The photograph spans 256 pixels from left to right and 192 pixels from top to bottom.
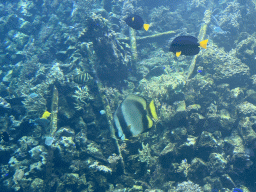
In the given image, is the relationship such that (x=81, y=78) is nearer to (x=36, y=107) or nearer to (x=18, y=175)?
(x=36, y=107)

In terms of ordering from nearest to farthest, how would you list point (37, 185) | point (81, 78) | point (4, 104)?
point (37, 185) → point (81, 78) → point (4, 104)

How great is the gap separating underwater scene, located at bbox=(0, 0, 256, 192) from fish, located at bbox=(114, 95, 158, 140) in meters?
0.01

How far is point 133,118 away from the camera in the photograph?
191 cm

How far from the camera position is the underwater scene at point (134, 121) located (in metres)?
3.90

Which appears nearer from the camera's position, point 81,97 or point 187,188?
point 187,188

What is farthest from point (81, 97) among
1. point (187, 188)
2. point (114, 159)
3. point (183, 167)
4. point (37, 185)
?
point (187, 188)

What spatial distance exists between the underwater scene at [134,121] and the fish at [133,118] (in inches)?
0.5

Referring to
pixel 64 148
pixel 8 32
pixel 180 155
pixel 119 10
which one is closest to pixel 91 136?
pixel 64 148

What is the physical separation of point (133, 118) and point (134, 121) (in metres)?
0.04

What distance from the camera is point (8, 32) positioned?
1178 centimetres

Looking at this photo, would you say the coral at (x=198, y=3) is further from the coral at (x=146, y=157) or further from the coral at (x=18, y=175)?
the coral at (x=18, y=175)

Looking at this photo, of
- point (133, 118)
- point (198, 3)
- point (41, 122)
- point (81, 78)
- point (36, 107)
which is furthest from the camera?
point (198, 3)

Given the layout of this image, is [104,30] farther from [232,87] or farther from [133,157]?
[232,87]

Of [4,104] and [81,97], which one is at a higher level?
[4,104]
